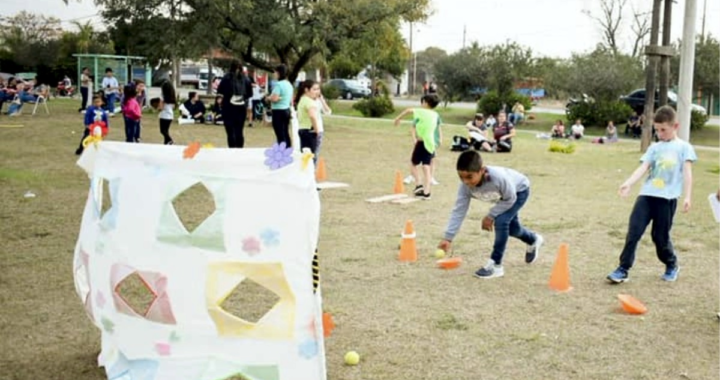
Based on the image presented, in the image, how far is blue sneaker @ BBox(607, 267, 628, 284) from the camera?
698cm

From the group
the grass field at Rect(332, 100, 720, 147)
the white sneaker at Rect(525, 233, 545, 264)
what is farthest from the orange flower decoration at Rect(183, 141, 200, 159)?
the grass field at Rect(332, 100, 720, 147)

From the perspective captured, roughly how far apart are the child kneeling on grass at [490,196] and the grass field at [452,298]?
13.1 inches

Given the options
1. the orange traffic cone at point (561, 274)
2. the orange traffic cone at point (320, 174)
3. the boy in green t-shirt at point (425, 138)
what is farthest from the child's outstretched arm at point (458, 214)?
the orange traffic cone at point (320, 174)

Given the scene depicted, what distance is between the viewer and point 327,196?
11758mm

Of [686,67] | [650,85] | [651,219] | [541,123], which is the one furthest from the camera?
[541,123]

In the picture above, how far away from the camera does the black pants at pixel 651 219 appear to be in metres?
6.82

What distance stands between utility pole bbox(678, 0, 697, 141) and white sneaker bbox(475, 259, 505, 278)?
12009mm

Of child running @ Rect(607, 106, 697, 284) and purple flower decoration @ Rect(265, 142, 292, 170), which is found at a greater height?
purple flower decoration @ Rect(265, 142, 292, 170)

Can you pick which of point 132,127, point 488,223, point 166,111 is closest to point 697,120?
point 166,111

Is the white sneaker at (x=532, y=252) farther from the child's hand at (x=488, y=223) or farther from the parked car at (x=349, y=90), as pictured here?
the parked car at (x=349, y=90)

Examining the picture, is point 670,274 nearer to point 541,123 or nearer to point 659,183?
point 659,183

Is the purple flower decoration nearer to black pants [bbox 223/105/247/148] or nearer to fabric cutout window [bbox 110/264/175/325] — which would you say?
fabric cutout window [bbox 110/264/175/325]

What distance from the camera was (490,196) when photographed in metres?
6.87

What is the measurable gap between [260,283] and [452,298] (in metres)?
2.82
